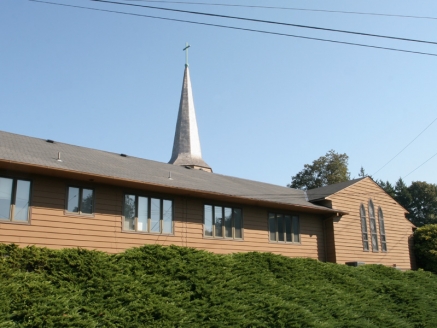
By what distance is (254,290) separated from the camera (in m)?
15.7

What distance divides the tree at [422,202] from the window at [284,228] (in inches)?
1827

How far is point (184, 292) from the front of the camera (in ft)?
46.3

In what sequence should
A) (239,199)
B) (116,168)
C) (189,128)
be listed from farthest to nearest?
1. (189,128)
2. (239,199)
3. (116,168)

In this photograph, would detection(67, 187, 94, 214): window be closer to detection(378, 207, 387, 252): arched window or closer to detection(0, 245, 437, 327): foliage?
detection(0, 245, 437, 327): foliage

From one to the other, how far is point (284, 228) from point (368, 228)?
645 cm

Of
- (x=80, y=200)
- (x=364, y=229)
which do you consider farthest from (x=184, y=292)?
(x=364, y=229)

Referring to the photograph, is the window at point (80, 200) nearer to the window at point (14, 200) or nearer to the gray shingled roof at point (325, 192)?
the window at point (14, 200)

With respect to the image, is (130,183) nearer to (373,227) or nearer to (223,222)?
(223,222)

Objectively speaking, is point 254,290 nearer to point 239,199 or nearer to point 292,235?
point 239,199

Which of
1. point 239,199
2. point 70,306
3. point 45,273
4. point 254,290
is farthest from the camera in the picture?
point 239,199

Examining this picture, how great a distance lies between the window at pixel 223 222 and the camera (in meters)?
20.0

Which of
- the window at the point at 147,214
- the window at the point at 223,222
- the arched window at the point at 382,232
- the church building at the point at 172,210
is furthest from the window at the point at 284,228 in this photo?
the arched window at the point at 382,232

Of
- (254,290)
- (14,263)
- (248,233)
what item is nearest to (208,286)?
(254,290)

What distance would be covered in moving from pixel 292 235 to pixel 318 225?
213 centimetres
